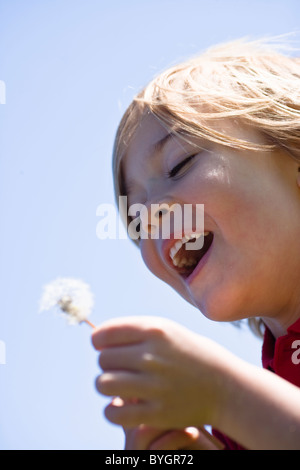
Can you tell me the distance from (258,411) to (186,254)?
0.97m

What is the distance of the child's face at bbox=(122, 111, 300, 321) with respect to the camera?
1504 mm

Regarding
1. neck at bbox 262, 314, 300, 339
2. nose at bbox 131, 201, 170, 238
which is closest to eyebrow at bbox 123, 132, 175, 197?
nose at bbox 131, 201, 170, 238

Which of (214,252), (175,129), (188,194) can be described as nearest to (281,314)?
(214,252)

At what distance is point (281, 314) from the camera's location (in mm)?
1671

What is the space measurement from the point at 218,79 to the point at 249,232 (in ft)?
2.17

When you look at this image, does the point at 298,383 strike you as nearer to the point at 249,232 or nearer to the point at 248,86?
the point at 249,232

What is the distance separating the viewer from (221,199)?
1537 mm

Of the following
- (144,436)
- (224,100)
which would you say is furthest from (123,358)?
(224,100)

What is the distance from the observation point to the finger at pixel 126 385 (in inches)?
30.7

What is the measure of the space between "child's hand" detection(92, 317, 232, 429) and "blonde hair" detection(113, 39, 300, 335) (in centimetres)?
92

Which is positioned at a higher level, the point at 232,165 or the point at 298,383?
the point at 232,165

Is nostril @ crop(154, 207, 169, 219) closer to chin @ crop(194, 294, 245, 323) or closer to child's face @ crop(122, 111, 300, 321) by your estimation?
child's face @ crop(122, 111, 300, 321)

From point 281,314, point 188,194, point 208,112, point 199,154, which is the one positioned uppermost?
point 208,112

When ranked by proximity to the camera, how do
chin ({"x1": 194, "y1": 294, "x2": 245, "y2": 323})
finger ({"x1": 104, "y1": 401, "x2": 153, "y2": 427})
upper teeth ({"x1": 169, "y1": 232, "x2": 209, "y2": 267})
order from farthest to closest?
upper teeth ({"x1": 169, "y1": 232, "x2": 209, "y2": 267}) → chin ({"x1": 194, "y1": 294, "x2": 245, "y2": 323}) → finger ({"x1": 104, "y1": 401, "x2": 153, "y2": 427})
